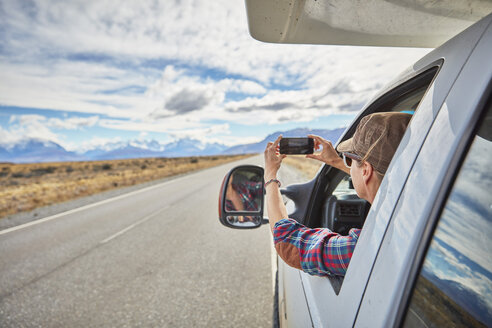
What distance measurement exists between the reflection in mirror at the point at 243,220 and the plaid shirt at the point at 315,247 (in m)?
0.68

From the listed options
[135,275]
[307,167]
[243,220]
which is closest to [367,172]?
[243,220]

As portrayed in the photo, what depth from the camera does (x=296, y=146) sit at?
4.65 feet

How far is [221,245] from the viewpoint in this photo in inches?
205

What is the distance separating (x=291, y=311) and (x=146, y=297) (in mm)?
2426

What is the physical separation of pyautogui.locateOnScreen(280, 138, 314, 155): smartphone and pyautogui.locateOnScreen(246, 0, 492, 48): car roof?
479mm

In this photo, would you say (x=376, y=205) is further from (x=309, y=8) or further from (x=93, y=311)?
(x=93, y=311)

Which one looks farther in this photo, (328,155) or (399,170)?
(328,155)

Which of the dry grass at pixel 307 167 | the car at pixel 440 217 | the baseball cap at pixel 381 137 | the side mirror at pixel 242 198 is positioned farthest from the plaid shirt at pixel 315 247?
the dry grass at pixel 307 167

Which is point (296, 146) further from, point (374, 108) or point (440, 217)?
point (440, 217)

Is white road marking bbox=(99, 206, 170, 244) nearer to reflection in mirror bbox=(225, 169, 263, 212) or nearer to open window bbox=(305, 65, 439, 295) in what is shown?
reflection in mirror bbox=(225, 169, 263, 212)

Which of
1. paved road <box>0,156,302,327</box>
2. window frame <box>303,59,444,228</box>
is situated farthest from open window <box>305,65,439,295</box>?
paved road <box>0,156,302,327</box>

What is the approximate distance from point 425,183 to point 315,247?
1.71 feet

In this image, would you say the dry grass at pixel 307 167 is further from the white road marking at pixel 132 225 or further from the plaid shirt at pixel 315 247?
the white road marking at pixel 132 225

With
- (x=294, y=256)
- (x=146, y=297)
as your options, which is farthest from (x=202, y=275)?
(x=294, y=256)
